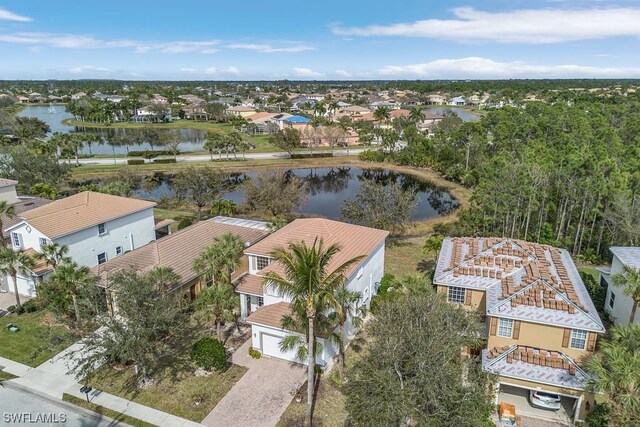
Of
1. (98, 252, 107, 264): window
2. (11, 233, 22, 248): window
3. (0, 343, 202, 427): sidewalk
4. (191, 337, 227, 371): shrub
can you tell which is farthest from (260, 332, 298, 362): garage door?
(11, 233, 22, 248): window

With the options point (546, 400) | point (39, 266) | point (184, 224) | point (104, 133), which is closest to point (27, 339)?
point (39, 266)

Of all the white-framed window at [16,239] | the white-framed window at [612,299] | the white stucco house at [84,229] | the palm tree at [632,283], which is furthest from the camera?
the white-framed window at [16,239]

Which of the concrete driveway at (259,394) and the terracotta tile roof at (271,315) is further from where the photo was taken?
the terracotta tile roof at (271,315)

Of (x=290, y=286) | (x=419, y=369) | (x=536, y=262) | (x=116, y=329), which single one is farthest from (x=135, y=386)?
(x=536, y=262)

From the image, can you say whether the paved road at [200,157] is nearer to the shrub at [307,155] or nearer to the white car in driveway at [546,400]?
the shrub at [307,155]

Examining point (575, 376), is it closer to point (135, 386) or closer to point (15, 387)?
point (135, 386)

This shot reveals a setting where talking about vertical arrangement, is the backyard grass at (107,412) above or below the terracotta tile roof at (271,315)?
below

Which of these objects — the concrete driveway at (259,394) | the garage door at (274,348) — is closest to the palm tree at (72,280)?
the concrete driveway at (259,394)
